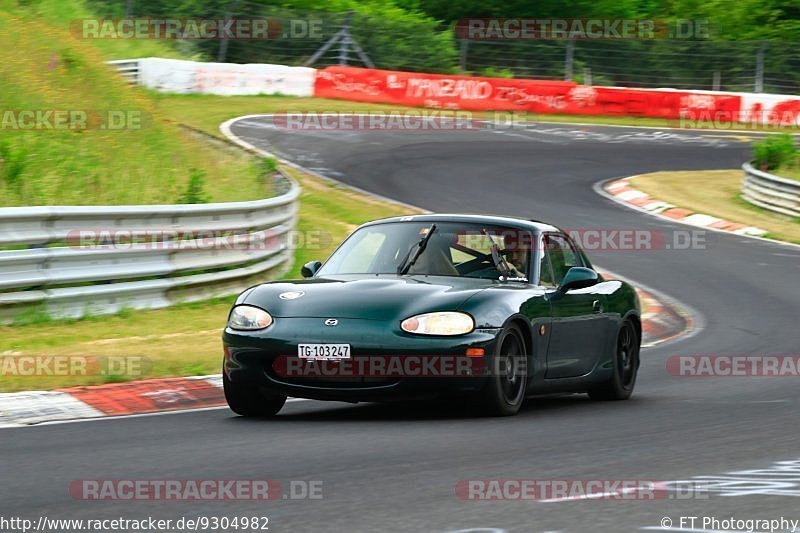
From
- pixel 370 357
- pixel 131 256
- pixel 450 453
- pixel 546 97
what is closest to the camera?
pixel 450 453

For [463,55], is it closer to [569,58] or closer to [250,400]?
[569,58]

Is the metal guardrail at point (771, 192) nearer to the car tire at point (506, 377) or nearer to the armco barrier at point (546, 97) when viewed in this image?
the armco barrier at point (546, 97)

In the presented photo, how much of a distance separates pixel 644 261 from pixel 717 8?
39.3 metres

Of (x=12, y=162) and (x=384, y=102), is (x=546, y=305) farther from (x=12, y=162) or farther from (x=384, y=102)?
(x=384, y=102)

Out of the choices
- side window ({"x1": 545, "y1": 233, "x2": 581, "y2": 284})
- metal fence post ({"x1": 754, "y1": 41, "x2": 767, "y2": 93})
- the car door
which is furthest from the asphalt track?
metal fence post ({"x1": 754, "y1": 41, "x2": 767, "y2": 93})

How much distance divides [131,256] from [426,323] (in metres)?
5.70

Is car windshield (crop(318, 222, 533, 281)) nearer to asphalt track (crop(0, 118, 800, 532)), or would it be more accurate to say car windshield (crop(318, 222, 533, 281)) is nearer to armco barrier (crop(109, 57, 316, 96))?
asphalt track (crop(0, 118, 800, 532))

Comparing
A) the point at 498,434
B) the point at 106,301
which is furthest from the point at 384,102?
the point at 498,434

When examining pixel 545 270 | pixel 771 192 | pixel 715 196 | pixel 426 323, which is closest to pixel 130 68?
pixel 715 196

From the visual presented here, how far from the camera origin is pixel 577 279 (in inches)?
366

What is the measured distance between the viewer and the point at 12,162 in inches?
601

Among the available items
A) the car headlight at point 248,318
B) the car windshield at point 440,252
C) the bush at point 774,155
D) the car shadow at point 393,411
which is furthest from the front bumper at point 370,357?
the bush at point 774,155

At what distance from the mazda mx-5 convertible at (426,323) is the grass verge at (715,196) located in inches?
608

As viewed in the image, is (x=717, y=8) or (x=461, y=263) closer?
(x=461, y=263)
